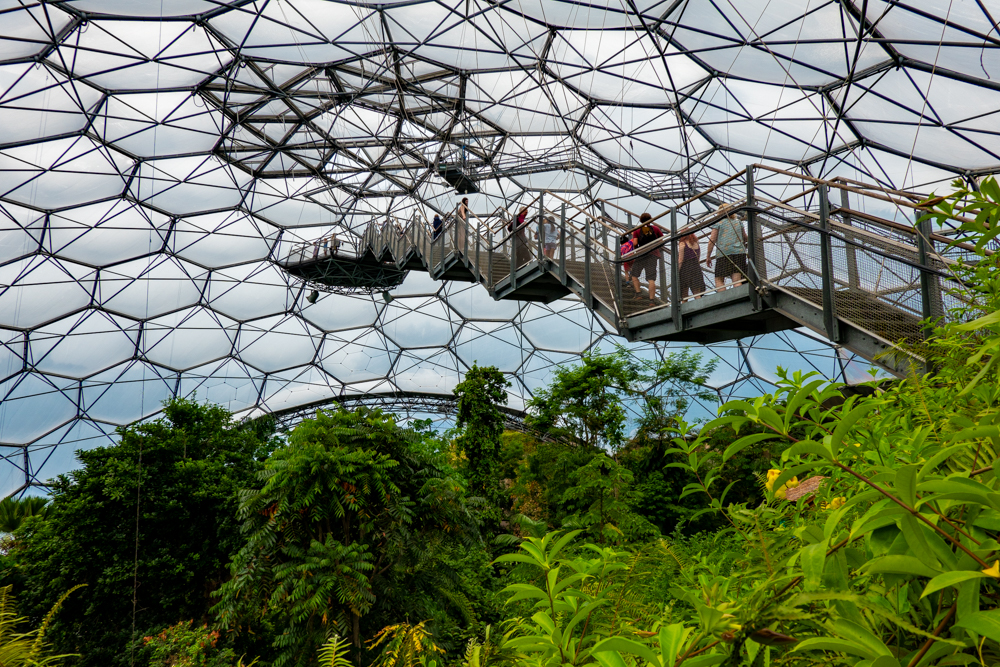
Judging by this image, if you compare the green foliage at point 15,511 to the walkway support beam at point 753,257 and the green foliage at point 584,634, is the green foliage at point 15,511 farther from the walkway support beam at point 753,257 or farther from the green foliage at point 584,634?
the green foliage at point 584,634

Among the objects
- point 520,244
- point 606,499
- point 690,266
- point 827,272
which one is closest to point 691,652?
point 827,272

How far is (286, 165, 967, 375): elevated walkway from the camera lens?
669cm

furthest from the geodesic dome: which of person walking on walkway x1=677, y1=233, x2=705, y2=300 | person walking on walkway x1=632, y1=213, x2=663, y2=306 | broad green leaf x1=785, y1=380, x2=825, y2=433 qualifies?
broad green leaf x1=785, y1=380, x2=825, y2=433

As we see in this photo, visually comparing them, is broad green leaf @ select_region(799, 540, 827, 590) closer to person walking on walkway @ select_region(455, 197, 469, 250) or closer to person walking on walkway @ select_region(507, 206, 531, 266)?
person walking on walkway @ select_region(507, 206, 531, 266)

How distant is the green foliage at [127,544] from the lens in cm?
1389

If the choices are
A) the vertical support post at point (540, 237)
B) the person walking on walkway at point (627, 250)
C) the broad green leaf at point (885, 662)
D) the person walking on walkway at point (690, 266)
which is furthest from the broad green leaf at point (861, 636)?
the vertical support post at point (540, 237)

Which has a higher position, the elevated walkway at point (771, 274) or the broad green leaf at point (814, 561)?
the elevated walkway at point (771, 274)

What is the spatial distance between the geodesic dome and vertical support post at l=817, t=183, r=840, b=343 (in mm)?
7740

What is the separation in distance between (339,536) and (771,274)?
6.94 meters

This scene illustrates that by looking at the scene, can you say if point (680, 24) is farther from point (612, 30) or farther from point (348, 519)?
point (348, 519)

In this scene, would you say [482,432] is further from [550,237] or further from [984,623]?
[984,623]

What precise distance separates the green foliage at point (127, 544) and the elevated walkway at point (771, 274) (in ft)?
29.7

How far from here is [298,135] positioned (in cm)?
3158

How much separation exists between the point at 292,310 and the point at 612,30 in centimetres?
2880
